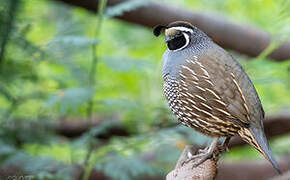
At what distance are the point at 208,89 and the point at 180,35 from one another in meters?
0.37

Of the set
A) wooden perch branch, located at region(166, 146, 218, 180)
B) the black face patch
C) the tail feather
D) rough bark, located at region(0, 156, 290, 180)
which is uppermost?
the black face patch

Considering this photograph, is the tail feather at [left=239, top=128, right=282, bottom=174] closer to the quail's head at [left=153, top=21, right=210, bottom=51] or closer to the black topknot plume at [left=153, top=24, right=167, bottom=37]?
the quail's head at [left=153, top=21, right=210, bottom=51]

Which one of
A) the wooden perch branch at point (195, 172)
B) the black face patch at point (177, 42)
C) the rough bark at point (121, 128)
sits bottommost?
the rough bark at point (121, 128)

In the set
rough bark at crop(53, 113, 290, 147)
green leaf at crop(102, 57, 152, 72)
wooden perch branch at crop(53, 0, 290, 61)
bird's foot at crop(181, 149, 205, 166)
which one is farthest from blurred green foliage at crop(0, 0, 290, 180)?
bird's foot at crop(181, 149, 205, 166)

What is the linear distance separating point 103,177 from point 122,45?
240 cm

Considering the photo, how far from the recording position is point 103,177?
5.28 meters

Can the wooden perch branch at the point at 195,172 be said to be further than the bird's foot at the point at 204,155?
No

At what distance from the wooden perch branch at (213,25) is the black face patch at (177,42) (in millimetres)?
2378

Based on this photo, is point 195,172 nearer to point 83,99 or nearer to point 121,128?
Result: point 83,99

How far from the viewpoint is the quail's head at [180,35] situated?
9.55ft

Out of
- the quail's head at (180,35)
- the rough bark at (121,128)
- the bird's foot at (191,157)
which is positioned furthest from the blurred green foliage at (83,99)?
the quail's head at (180,35)

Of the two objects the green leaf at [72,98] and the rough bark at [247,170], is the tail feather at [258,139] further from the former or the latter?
the rough bark at [247,170]

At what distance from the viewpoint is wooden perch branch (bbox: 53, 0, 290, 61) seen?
5594 mm

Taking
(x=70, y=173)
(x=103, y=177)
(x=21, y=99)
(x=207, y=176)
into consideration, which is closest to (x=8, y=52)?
(x=21, y=99)
